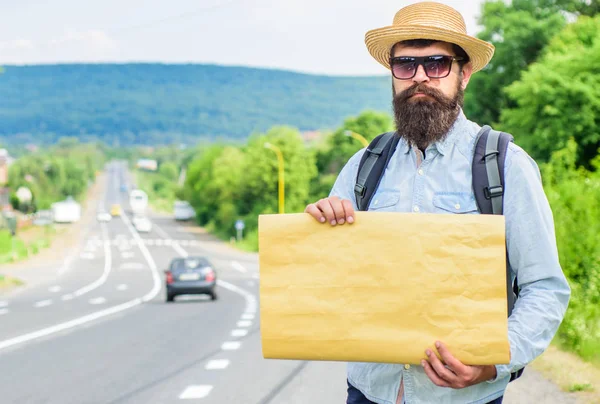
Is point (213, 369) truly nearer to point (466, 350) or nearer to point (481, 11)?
point (466, 350)

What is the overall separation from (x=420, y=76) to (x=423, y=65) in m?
0.04

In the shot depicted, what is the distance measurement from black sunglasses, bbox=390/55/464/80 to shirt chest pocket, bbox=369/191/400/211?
0.39 m

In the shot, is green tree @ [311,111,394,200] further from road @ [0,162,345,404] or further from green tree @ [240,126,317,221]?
road @ [0,162,345,404]

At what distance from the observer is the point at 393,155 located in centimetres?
363

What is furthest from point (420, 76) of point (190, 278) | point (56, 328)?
point (190, 278)

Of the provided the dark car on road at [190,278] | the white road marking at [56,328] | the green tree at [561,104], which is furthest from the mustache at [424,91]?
the green tree at [561,104]

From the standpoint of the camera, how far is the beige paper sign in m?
3.09

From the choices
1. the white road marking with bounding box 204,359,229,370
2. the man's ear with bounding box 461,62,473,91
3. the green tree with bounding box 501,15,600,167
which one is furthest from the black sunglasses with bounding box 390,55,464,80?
the green tree with bounding box 501,15,600,167

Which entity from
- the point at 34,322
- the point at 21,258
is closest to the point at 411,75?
the point at 34,322

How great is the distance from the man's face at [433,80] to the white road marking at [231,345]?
1170 cm

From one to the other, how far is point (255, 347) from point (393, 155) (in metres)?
11.9

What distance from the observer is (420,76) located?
3.46 meters

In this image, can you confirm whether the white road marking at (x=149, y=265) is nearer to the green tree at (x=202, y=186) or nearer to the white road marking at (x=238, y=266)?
the white road marking at (x=238, y=266)

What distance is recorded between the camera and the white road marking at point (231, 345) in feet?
49.4
